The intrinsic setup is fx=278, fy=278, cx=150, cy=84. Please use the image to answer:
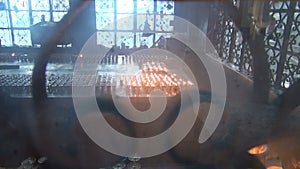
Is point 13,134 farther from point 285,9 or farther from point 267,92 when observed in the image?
point 285,9

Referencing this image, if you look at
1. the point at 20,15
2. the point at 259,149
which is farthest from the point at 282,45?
the point at 20,15

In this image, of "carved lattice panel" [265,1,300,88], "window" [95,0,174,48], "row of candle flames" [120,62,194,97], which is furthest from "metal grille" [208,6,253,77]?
"window" [95,0,174,48]

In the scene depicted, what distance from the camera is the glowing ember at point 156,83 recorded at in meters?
1.37

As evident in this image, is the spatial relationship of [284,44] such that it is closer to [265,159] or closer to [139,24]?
[265,159]

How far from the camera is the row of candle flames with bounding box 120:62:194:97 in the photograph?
136 centimetres

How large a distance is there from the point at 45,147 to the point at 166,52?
0.93m

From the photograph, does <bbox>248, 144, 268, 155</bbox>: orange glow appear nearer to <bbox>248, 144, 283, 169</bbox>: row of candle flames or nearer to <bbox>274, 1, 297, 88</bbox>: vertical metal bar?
<bbox>248, 144, 283, 169</bbox>: row of candle flames

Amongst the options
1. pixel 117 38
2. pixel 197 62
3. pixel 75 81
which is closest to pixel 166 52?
pixel 197 62

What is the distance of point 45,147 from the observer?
4.70 ft

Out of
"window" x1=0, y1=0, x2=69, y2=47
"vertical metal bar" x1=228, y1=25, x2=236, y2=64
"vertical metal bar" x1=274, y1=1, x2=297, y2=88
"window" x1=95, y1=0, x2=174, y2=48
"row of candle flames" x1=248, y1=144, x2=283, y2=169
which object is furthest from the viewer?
"window" x1=0, y1=0, x2=69, y2=47

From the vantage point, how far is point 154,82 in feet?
4.75

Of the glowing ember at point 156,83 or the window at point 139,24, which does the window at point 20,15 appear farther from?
the glowing ember at point 156,83

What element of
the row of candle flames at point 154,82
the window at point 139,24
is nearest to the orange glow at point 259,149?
the row of candle flames at point 154,82

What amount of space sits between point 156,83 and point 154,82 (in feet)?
0.05
